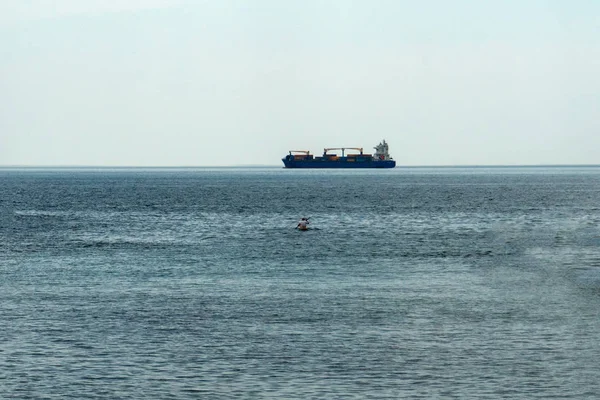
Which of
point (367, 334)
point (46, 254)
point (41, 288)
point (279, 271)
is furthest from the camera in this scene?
point (46, 254)

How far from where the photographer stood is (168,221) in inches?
3991

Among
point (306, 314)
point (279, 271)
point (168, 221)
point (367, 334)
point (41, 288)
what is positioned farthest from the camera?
point (168, 221)

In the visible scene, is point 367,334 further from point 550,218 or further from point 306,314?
point 550,218

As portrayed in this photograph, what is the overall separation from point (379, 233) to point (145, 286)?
3753 centimetres

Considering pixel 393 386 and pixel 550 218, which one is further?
→ pixel 550 218

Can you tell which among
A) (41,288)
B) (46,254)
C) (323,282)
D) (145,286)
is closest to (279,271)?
(323,282)

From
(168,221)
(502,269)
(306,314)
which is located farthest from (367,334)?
(168,221)

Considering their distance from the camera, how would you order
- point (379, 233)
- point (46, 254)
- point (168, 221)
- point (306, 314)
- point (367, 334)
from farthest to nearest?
1. point (168, 221)
2. point (379, 233)
3. point (46, 254)
4. point (306, 314)
5. point (367, 334)

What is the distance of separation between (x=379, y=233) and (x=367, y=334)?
159ft

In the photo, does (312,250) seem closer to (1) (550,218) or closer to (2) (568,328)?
(2) (568,328)

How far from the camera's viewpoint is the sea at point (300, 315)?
95.9 feet

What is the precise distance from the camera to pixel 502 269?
56969mm

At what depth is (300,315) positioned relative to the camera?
39562 mm

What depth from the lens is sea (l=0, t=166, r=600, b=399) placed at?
29.2m
